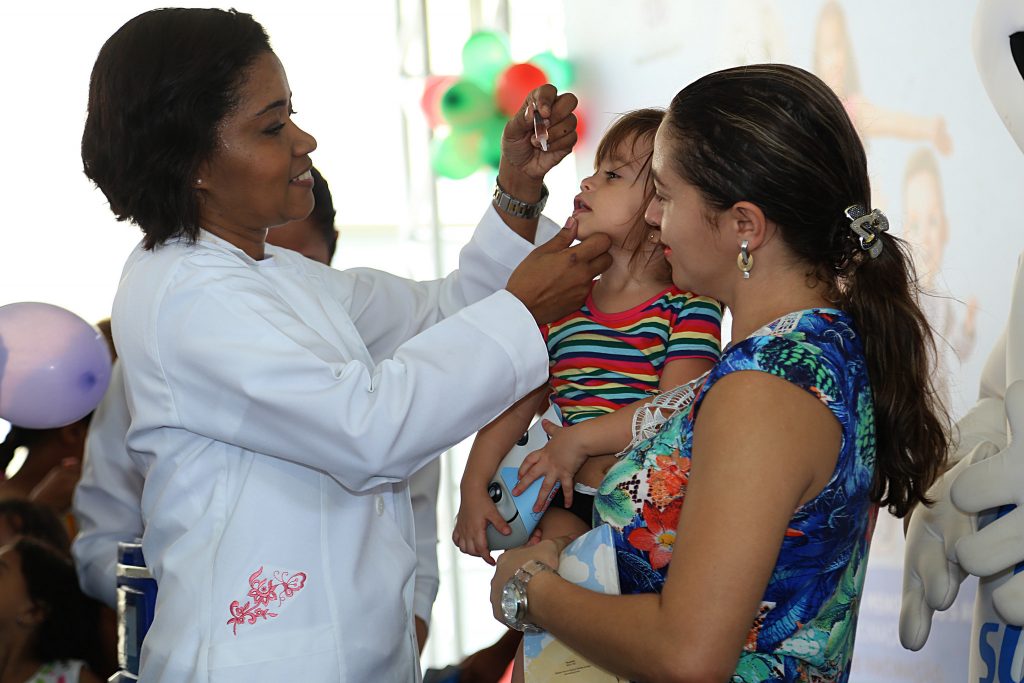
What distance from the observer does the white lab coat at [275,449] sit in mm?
1578

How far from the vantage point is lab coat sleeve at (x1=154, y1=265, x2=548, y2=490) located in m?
1.56

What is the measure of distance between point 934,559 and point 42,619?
1995 millimetres

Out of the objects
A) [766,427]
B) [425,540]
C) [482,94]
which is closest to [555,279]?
[766,427]

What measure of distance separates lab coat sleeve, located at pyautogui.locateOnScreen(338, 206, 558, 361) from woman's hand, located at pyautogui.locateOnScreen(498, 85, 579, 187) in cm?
12

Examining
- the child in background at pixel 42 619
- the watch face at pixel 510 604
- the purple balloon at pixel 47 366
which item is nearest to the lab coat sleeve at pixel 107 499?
the purple balloon at pixel 47 366

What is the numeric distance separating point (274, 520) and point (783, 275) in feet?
2.69

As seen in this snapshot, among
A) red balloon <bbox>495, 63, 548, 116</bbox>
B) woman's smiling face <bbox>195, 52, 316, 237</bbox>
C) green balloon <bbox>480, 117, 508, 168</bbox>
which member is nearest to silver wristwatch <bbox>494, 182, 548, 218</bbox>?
woman's smiling face <bbox>195, 52, 316, 237</bbox>

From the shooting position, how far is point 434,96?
4.66 meters

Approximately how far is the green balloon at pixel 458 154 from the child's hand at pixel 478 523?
9.36ft

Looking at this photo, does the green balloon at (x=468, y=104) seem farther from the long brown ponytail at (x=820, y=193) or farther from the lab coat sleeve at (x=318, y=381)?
the long brown ponytail at (x=820, y=193)

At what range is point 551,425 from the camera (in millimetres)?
1917

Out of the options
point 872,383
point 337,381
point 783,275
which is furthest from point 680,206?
point 337,381

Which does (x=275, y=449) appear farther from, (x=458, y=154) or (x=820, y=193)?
(x=458, y=154)

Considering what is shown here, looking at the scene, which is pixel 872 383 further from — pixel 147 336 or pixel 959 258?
pixel 959 258
